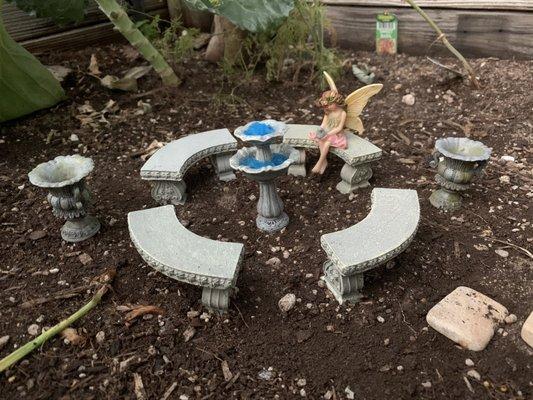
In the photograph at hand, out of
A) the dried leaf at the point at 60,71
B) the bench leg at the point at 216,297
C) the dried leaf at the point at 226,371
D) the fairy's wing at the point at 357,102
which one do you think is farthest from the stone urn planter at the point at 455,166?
the dried leaf at the point at 60,71

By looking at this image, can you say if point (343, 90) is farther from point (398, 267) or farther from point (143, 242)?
point (143, 242)

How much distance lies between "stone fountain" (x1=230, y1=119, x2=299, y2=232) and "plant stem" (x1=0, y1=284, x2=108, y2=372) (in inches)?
28.8

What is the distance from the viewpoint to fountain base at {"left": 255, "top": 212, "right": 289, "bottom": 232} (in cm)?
220

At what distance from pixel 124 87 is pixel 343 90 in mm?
1406

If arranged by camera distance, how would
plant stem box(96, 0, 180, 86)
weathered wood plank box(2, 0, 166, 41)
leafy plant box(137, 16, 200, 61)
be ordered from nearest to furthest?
plant stem box(96, 0, 180, 86) → leafy plant box(137, 16, 200, 61) → weathered wood plank box(2, 0, 166, 41)

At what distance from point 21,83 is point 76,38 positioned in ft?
2.83

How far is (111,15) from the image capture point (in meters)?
2.69

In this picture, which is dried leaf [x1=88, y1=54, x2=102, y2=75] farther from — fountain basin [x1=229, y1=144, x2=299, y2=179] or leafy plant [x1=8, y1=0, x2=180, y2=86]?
fountain basin [x1=229, y1=144, x2=299, y2=179]

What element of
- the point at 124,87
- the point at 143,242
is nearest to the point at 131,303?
the point at 143,242

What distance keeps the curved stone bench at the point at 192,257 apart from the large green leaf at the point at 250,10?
1010mm

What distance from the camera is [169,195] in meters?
2.39

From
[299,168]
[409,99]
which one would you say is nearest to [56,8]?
[299,168]

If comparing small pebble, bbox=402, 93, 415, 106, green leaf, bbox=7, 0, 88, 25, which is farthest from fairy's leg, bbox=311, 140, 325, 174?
green leaf, bbox=7, 0, 88, 25

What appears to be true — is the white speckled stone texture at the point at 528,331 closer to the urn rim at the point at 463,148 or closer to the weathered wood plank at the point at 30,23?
the urn rim at the point at 463,148
